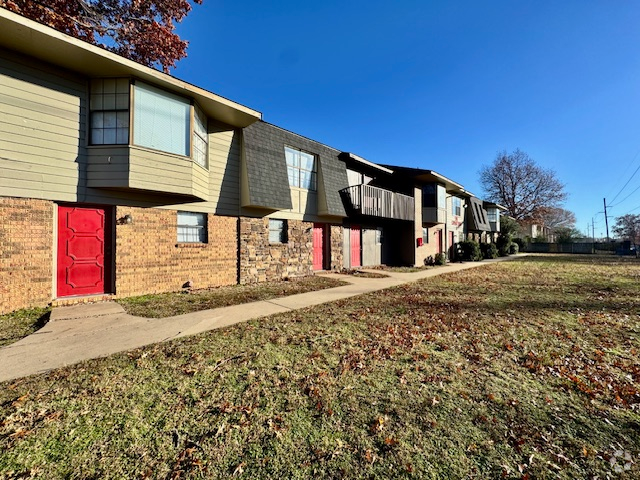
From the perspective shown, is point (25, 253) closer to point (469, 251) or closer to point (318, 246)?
point (318, 246)

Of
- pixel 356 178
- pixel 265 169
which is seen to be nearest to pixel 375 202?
pixel 356 178

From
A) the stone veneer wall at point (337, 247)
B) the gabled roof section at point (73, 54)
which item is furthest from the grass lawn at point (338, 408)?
the stone veneer wall at point (337, 247)

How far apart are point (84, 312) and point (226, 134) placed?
6712 millimetres

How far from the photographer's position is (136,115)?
703cm

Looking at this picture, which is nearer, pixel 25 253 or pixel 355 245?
pixel 25 253

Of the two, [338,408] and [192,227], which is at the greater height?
[192,227]

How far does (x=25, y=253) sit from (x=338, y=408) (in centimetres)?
735

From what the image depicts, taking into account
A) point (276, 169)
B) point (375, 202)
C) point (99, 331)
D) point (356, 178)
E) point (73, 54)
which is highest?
point (73, 54)

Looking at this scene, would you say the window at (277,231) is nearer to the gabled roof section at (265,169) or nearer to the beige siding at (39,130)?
the gabled roof section at (265,169)

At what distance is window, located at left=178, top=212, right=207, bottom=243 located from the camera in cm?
856

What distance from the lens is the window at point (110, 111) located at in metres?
6.94

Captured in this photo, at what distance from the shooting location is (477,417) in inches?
106

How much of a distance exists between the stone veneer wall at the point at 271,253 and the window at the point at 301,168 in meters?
1.76

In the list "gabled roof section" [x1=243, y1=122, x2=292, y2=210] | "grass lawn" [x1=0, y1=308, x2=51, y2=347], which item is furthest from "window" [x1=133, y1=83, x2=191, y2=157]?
"grass lawn" [x1=0, y1=308, x2=51, y2=347]
